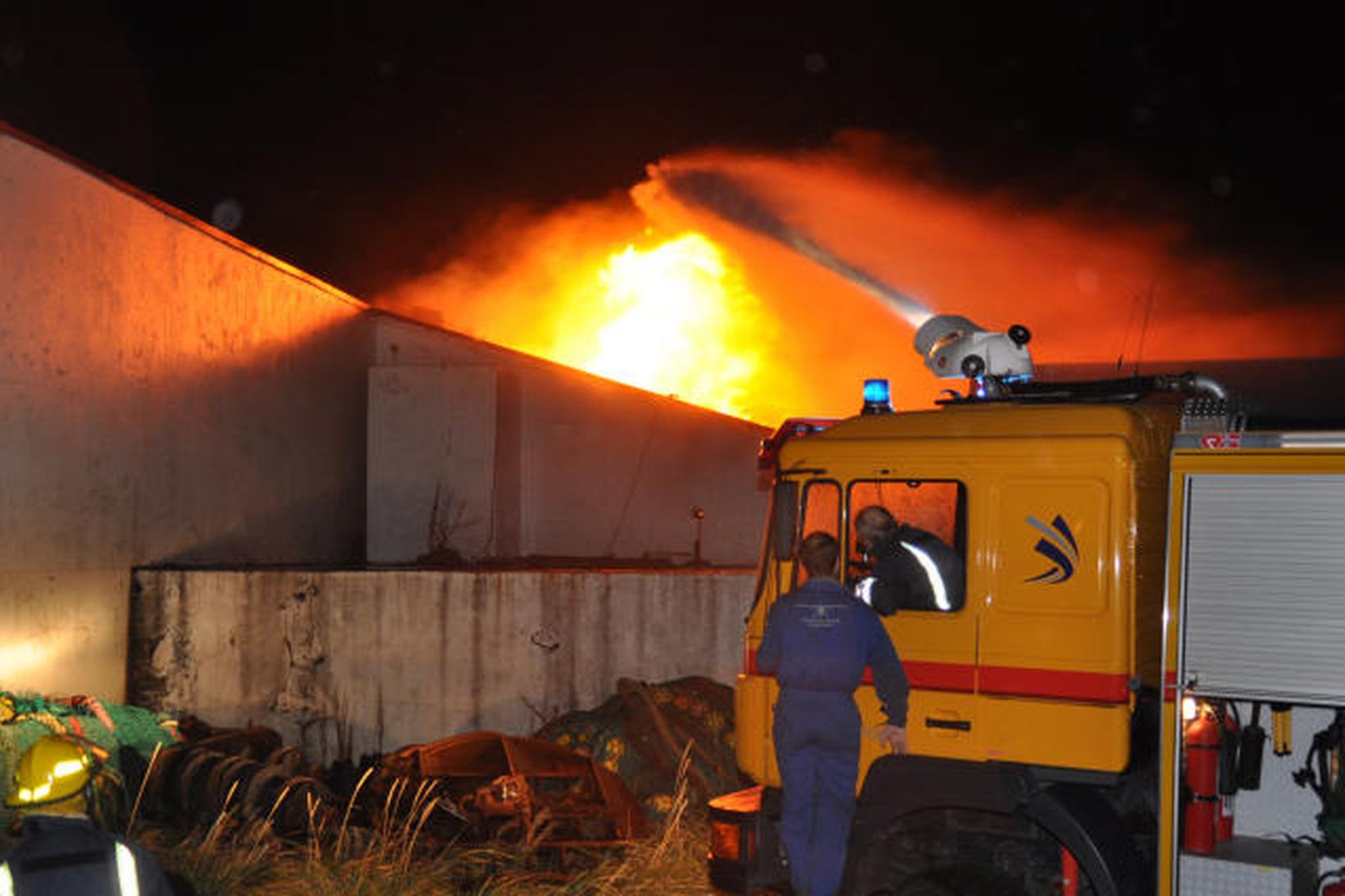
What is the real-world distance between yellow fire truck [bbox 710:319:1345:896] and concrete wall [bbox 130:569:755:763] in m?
6.79

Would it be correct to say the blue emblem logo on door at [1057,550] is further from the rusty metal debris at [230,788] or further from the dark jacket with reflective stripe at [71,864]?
the rusty metal debris at [230,788]

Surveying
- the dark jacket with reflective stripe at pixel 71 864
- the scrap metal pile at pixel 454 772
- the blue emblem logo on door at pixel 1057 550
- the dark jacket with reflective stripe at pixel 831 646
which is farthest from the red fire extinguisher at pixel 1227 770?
the dark jacket with reflective stripe at pixel 71 864

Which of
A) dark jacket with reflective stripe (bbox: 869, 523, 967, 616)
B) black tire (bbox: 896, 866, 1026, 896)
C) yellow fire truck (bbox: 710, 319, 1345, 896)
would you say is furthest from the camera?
dark jacket with reflective stripe (bbox: 869, 523, 967, 616)

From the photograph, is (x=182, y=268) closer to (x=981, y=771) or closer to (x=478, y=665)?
(x=478, y=665)

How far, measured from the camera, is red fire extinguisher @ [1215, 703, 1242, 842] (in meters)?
5.23

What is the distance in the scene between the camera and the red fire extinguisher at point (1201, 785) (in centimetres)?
510

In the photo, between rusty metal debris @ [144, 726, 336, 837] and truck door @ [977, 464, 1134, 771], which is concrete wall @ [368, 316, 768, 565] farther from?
truck door @ [977, 464, 1134, 771]

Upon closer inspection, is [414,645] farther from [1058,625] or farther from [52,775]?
[52,775]

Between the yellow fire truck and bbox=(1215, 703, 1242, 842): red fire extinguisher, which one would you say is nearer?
the yellow fire truck

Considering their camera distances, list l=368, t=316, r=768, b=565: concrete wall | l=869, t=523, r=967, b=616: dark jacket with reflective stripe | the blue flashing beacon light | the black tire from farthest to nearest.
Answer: l=368, t=316, r=768, b=565: concrete wall, the blue flashing beacon light, l=869, t=523, r=967, b=616: dark jacket with reflective stripe, the black tire

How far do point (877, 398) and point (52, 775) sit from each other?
379 centimetres

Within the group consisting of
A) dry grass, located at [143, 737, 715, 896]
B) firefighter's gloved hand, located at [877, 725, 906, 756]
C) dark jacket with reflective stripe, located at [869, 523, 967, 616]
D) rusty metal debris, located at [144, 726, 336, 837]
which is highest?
dark jacket with reflective stripe, located at [869, 523, 967, 616]

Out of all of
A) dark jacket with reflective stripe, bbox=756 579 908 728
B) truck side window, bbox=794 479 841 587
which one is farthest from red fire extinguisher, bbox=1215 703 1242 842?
truck side window, bbox=794 479 841 587

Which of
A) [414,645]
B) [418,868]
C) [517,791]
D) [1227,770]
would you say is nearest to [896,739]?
[1227,770]
